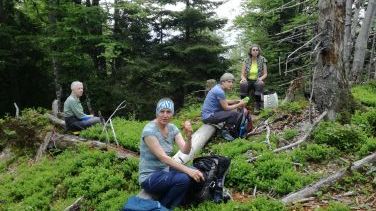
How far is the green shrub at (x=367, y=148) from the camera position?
26.3 feet

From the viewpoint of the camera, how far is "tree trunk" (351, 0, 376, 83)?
15662 mm

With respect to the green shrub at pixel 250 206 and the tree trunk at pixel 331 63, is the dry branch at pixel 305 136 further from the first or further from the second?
the green shrub at pixel 250 206

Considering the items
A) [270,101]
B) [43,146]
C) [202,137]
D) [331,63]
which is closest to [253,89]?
[270,101]

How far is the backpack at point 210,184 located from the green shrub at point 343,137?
2.65 metres

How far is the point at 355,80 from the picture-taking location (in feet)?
54.6

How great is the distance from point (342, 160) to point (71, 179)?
528cm

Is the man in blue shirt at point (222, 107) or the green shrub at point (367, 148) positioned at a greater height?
the man in blue shirt at point (222, 107)

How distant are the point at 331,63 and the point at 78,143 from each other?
20.4 feet

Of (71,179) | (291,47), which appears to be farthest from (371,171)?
(291,47)

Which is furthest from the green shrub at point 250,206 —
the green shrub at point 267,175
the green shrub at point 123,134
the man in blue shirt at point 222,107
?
the green shrub at point 123,134

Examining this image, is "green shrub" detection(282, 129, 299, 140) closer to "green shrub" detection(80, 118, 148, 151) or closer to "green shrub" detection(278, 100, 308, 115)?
"green shrub" detection(278, 100, 308, 115)

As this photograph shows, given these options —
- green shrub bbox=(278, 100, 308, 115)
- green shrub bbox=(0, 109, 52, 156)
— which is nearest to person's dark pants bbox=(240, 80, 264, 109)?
green shrub bbox=(278, 100, 308, 115)

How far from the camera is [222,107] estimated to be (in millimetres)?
10281

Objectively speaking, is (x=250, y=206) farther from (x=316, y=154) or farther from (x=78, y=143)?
(x=78, y=143)
